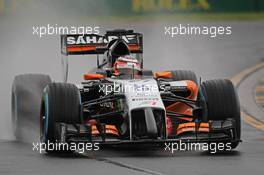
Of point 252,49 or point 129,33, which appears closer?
point 129,33

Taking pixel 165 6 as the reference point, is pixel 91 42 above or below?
below

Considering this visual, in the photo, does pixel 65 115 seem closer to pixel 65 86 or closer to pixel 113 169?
pixel 65 86

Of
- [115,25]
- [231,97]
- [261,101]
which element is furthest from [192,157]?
[115,25]

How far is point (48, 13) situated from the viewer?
98.3 feet

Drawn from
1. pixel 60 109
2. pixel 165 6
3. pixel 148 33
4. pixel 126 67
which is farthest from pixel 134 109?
pixel 165 6

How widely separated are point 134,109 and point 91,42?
3368mm

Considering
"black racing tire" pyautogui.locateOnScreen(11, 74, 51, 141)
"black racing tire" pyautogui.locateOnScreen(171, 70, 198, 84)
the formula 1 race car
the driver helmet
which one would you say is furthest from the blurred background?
the formula 1 race car

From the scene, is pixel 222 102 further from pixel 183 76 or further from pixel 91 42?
pixel 91 42

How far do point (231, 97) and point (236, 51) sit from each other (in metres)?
15.3

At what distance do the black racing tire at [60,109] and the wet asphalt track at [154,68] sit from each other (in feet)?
1.07

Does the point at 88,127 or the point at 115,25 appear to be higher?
the point at 115,25

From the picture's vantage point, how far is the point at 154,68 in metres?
26.3

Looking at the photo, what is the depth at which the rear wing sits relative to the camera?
17.0 metres

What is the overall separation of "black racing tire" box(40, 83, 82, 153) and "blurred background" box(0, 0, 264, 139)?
19.7ft
